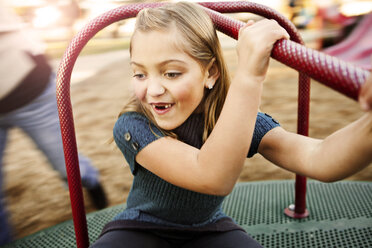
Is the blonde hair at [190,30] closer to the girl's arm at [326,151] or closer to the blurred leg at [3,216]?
the girl's arm at [326,151]

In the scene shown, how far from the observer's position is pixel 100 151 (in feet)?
9.89

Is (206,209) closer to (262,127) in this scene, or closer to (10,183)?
(262,127)

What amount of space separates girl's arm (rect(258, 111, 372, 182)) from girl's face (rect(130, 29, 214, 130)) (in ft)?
0.84

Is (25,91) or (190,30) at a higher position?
(190,30)

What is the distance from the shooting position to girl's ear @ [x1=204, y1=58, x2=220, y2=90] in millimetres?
965

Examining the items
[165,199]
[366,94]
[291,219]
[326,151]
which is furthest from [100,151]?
[366,94]

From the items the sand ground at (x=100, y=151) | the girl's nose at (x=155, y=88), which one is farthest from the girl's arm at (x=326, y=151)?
the sand ground at (x=100, y=151)

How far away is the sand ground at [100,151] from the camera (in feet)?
6.92

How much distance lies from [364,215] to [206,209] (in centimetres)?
80

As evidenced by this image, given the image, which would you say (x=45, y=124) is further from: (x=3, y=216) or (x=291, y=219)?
(x=291, y=219)

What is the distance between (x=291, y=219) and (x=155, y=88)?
0.94m

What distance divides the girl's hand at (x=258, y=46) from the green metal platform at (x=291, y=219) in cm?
86

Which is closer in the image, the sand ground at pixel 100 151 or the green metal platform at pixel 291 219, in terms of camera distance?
the green metal platform at pixel 291 219

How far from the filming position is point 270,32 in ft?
2.24
